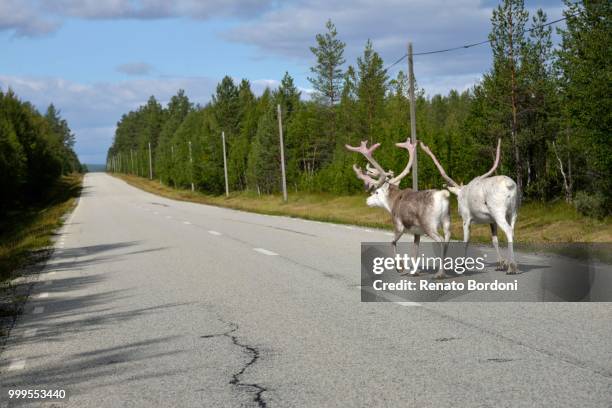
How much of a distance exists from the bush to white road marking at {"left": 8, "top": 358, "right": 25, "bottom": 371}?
1589 cm

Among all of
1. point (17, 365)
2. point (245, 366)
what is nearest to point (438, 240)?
point (245, 366)

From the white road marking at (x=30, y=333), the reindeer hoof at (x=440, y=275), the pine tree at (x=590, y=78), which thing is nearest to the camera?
the white road marking at (x=30, y=333)

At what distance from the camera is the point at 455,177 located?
37000 millimetres

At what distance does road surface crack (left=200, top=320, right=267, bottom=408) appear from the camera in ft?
17.5

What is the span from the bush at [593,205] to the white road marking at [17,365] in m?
15.9

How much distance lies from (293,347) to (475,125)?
22.7 metres

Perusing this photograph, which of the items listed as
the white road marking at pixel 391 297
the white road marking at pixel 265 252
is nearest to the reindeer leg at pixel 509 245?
the white road marking at pixel 391 297

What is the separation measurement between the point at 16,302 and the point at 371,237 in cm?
986

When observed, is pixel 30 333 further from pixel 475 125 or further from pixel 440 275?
pixel 475 125

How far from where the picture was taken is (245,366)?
6297mm

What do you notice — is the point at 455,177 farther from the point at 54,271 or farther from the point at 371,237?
the point at 54,271

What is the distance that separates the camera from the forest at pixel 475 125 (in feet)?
57.8

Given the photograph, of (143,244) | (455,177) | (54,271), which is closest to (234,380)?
(54,271)

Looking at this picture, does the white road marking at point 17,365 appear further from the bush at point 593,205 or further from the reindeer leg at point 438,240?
the bush at point 593,205
